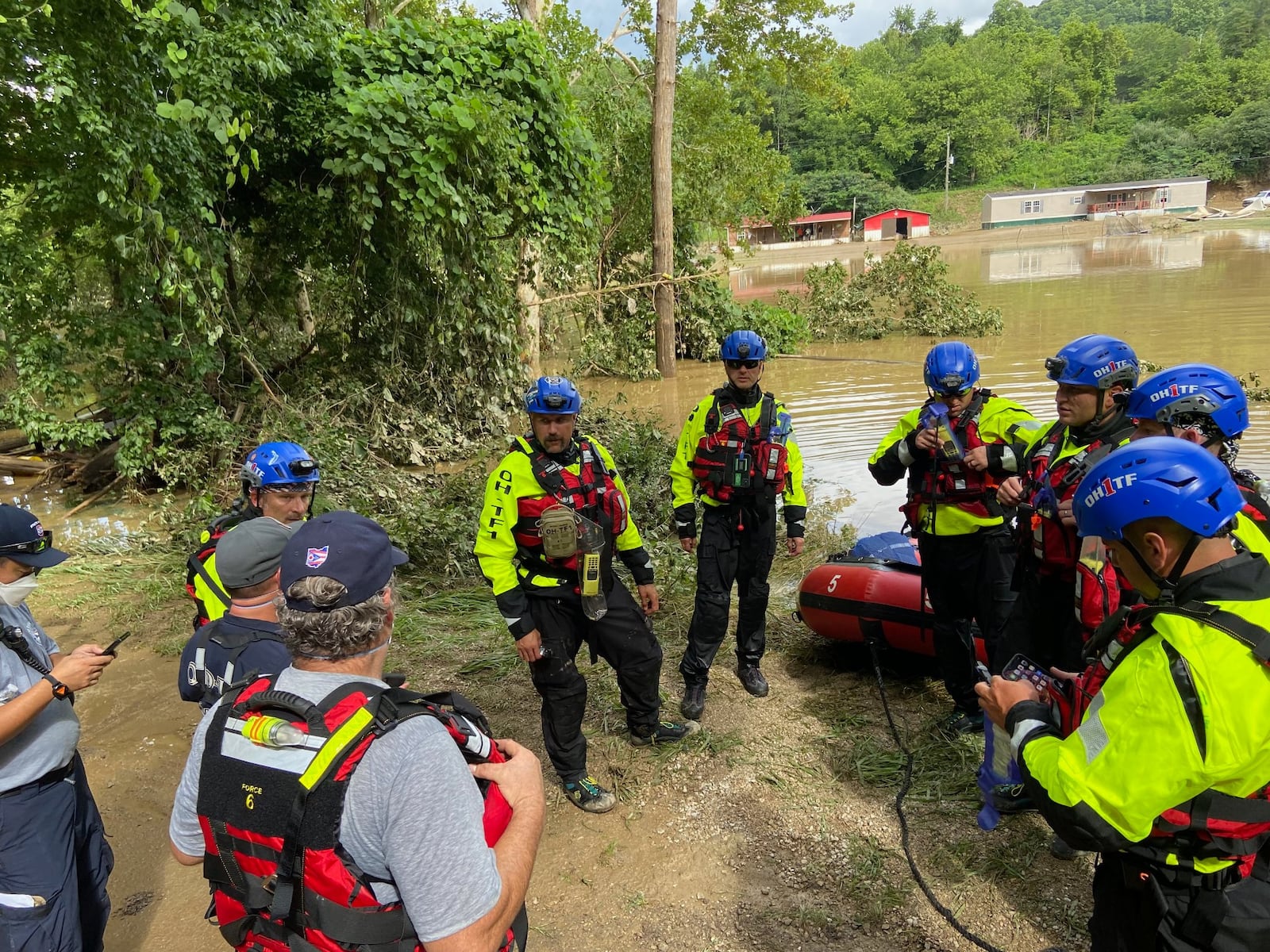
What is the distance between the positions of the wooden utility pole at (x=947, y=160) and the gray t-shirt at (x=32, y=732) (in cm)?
8047

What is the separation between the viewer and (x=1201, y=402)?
2.74 meters

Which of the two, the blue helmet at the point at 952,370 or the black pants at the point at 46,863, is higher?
the blue helmet at the point at 952,370

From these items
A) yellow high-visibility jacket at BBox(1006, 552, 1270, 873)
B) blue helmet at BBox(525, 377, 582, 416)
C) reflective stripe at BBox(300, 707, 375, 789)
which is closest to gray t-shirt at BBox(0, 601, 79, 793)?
reflective stripe at BBox(300, 707, 375, 789)

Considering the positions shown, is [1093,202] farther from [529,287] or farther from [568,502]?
[568,502]

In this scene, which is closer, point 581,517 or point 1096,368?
point 1096,368

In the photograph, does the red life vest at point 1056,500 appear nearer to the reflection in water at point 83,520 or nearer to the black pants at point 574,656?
the black pants at point 574,656

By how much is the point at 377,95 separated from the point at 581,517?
218 inches

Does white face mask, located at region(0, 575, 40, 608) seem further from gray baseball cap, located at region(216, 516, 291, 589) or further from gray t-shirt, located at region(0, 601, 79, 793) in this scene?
gray baseball cap, located at region(216, 516, 291, 589)

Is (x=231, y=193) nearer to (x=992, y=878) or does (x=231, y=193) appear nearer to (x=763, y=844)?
(x=763, y=844)

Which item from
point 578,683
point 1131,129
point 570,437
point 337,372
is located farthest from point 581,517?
point 1131,129

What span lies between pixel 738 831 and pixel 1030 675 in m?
1.90

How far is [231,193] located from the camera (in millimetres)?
8469

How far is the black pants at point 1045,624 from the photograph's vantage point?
3338mm

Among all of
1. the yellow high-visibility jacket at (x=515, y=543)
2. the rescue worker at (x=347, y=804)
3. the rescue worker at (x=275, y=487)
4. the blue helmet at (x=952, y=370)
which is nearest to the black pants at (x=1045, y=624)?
the blue helmet at (x=952, y=370)
